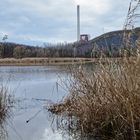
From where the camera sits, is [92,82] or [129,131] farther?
[92,82]

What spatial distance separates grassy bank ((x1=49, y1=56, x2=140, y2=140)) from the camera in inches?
238

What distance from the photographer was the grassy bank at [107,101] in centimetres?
604

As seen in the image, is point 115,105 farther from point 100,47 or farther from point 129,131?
point 100,47

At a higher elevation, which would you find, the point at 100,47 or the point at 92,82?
the point at 100,47

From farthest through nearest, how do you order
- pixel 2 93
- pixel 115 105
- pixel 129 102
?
pixel 2 93 → pixel 115 105 → pixel 129 102

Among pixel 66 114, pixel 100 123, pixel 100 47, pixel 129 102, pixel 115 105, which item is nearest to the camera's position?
pixel 129 102

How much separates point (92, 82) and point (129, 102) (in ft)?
4.82

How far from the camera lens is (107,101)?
6695 mm

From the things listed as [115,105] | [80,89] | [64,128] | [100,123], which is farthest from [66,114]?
[115,105]

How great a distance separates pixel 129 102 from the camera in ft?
19.7

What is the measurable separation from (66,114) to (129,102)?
316 cm

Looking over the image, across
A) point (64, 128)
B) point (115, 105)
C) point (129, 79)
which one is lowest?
point (64, 128)

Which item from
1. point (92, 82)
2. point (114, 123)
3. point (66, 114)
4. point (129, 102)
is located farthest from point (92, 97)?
point (66, 114)

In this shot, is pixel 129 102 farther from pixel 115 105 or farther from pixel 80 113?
pixel 80 113
